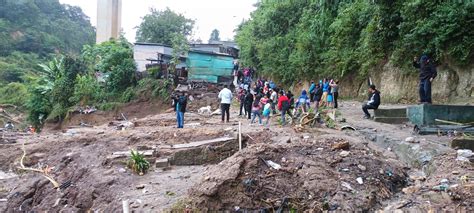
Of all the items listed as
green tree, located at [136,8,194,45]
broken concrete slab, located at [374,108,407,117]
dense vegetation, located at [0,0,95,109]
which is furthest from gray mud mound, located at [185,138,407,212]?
dense vegetation, located at [0,0,95,109]

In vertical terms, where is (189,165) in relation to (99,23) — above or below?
below

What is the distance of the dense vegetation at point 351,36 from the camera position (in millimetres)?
11092

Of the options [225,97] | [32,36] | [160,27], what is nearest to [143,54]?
[160,27]

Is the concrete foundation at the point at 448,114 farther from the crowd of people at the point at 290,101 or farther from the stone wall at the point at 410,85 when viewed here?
the stone wall at the point at 410,85

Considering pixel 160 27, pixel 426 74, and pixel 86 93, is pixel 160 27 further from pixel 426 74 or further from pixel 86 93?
pixel 426 74

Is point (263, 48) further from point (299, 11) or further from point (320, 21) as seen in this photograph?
point (320, 21)

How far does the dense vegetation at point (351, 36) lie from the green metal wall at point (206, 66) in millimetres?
3170

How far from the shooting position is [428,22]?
454 inches

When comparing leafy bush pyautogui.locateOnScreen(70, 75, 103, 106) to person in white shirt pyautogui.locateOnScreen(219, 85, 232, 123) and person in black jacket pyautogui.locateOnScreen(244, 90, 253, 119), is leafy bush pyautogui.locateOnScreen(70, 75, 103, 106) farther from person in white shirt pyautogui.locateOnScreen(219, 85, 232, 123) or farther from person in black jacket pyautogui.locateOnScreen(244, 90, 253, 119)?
person in white shirt pyautogui.locateOnScreen(219, 85, 232, 123)

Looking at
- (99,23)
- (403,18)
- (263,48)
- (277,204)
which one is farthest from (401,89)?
(99,23)

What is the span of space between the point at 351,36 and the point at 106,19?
35330 mm

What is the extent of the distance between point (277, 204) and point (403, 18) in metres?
10.4

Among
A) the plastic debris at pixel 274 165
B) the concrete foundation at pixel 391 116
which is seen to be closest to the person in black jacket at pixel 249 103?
the concrete foundation at pixel 391 116

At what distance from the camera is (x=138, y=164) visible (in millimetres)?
8164
